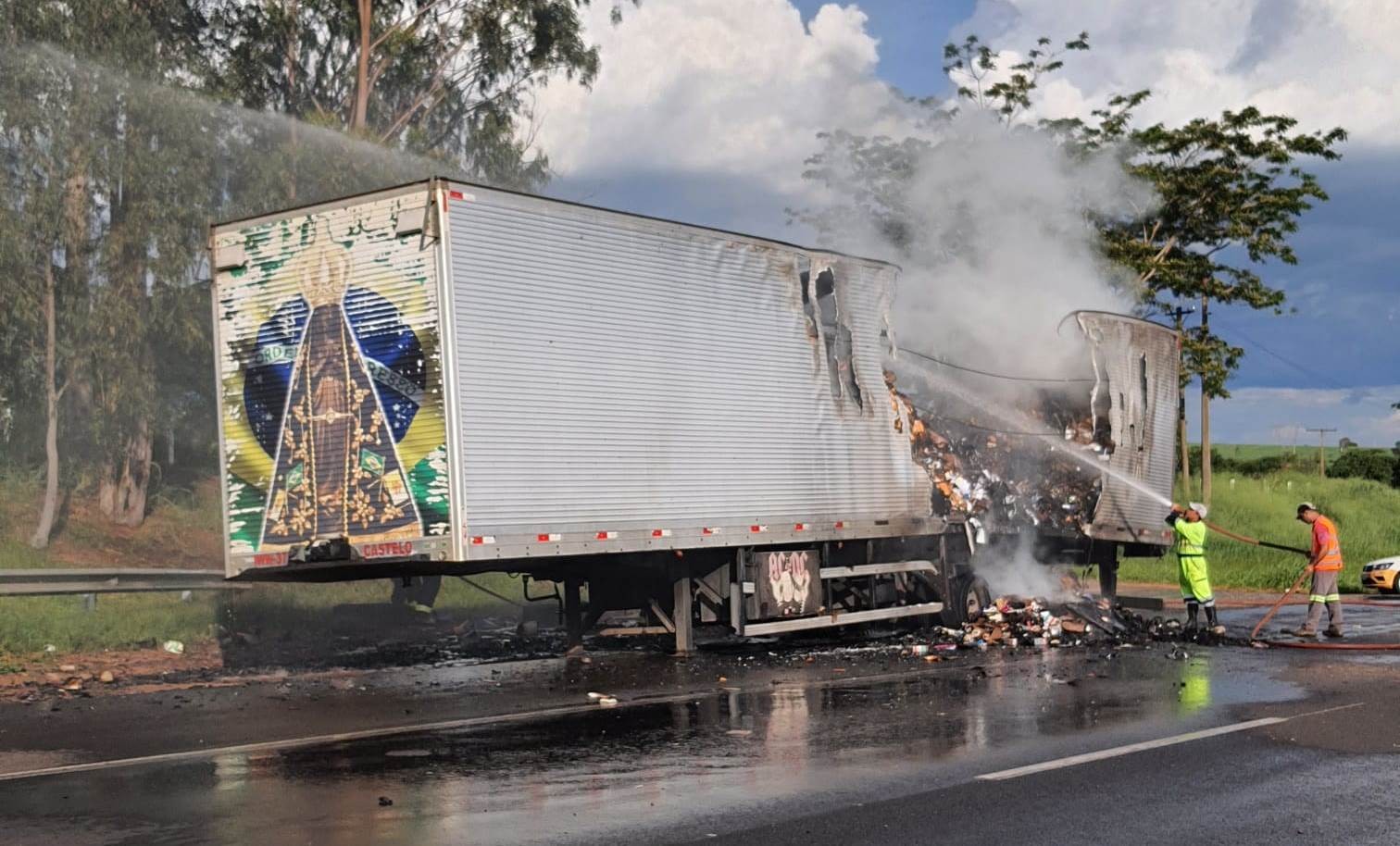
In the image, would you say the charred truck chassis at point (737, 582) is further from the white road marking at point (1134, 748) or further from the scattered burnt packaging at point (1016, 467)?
the white road marking at point (1134, 748)

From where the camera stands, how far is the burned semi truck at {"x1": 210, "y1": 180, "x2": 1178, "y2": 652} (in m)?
12.7

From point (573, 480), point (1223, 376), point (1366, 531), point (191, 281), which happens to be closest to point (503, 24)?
point (191, 281)

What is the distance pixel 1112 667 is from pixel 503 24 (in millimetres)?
22660

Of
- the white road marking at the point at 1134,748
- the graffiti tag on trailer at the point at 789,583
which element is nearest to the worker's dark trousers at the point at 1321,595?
the graffiti tag on trailer at the point at 789,583

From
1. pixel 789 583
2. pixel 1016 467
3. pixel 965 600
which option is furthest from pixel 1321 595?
pixel 789 583

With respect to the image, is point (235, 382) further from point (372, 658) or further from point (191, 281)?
point (191, 281)

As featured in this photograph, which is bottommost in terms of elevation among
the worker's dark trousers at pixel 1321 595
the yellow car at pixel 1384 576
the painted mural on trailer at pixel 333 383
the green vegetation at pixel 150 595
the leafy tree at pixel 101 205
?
the yellow car at pixel 1384 576

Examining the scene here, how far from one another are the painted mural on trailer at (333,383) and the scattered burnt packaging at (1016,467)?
7399mm

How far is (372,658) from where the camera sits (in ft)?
53.8

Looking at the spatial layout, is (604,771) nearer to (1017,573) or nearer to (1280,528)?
(1017,573)

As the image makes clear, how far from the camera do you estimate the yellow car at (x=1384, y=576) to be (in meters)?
26.6

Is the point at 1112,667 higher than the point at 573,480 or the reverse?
the reverse

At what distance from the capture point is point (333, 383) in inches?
513

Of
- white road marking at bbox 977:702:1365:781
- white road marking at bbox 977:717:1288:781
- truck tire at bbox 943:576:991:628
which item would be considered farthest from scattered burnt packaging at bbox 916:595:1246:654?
white road marking at bbox 977:717:1288:781
